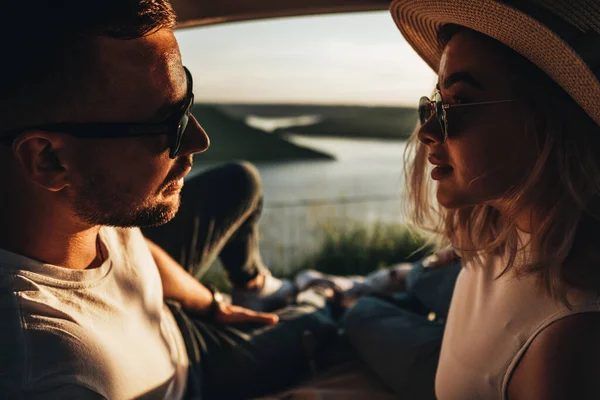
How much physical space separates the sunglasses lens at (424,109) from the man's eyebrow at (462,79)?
177mm

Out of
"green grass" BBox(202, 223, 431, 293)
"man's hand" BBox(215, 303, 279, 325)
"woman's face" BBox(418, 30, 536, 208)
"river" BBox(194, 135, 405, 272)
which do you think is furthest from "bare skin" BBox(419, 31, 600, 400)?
"green grass" BBox(202, 223, 431, 293)

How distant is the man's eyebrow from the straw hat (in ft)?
0.39

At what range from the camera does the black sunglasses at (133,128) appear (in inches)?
61.6

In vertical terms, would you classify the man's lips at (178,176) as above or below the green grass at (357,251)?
above

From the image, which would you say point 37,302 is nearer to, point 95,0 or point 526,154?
point 95,0

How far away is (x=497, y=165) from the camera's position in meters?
1.56

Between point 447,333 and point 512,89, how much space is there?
845 mm

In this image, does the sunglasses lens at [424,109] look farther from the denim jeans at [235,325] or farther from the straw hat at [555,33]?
the denim jeans at [235,325]

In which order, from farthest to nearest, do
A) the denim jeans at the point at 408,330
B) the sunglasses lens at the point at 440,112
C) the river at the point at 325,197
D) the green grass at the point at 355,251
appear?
1. the river at the point at 325,197
2. the green grass at the point at 355,251
3. the denim jeans at the point at 408,330
4. the sunglasses lens at the point at 440,112

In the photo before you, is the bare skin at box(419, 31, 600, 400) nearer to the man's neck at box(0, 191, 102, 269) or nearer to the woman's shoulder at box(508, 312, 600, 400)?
the woman's shoulder at box(508, 312, 600, 400)

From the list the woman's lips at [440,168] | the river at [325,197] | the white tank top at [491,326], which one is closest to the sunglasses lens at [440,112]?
the woman's lips at [440,168]

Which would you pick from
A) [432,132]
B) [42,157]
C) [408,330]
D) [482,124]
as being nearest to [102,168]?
[42,157]

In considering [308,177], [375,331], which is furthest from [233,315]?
[308,177]

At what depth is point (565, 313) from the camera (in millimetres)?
1360
